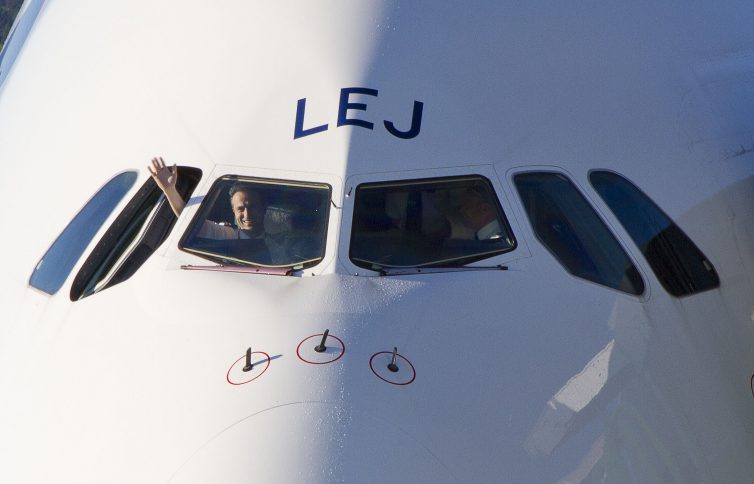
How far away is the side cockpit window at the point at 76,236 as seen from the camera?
6.04 metres

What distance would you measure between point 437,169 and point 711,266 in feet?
6.82

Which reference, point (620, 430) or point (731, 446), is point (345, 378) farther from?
point (731, 446)

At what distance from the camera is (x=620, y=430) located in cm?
500

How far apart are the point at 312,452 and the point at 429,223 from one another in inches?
75.5

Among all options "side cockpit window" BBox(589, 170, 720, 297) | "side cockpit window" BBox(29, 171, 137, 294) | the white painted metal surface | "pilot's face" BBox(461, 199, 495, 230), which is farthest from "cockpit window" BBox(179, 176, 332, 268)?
"side cockpit window" BBox(589, 170, 720, 297)

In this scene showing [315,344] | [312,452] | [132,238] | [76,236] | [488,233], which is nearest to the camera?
[312,452]

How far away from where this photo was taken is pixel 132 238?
603cm

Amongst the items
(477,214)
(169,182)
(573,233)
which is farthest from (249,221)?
(573,233)

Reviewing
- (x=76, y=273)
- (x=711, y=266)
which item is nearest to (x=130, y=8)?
(x=76, y=273)

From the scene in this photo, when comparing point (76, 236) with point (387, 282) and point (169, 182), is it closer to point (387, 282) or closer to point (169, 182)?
point (169, 182)

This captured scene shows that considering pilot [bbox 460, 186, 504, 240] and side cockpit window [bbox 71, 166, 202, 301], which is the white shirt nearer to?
pilot [bbox 460, 186, 504, 240]

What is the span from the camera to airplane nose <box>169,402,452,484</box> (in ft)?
14.5

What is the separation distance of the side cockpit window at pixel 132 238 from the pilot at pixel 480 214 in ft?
5.92

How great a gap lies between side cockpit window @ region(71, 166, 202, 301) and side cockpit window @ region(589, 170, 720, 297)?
2.80 metres
